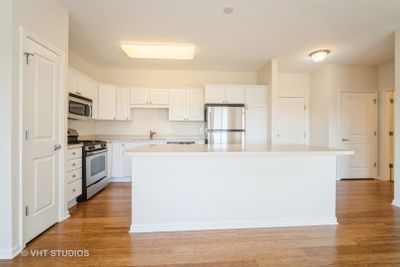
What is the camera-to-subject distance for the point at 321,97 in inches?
201

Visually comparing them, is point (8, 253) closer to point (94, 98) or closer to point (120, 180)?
point (120, 180)

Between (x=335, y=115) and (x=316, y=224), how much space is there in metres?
3.16

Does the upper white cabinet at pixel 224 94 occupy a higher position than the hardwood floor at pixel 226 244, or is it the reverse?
the upper white cabinet at pixel 224 94

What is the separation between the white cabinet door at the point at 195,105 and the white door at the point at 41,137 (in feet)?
9.21

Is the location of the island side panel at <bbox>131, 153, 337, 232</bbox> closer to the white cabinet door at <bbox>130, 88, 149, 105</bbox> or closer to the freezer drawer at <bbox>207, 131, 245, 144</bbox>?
the freezer drawer at <bbox>207, 131, 245, 144</bbox>

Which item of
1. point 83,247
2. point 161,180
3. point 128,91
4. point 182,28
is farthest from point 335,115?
point 83,247

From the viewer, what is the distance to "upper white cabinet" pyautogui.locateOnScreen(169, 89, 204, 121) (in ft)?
16.5

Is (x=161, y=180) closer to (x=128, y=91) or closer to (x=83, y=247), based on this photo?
(x=83, y=247)

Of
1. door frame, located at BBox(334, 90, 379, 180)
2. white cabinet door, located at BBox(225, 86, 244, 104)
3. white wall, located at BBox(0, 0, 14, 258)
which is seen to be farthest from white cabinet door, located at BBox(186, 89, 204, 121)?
white wall, located at BBox(0, 0, 14, 258)

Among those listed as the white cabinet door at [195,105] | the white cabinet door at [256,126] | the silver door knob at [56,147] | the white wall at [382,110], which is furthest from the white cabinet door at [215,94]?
the white wall at [382,110]

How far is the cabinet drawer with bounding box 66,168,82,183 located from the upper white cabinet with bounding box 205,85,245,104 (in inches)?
109

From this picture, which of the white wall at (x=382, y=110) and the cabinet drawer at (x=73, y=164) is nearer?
the cabinet drawer at (x=73, y=164)

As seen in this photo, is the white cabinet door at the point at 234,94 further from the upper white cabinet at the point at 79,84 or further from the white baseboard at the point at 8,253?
the white baseboard at the point at 8,253

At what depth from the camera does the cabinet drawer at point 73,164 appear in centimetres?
298
